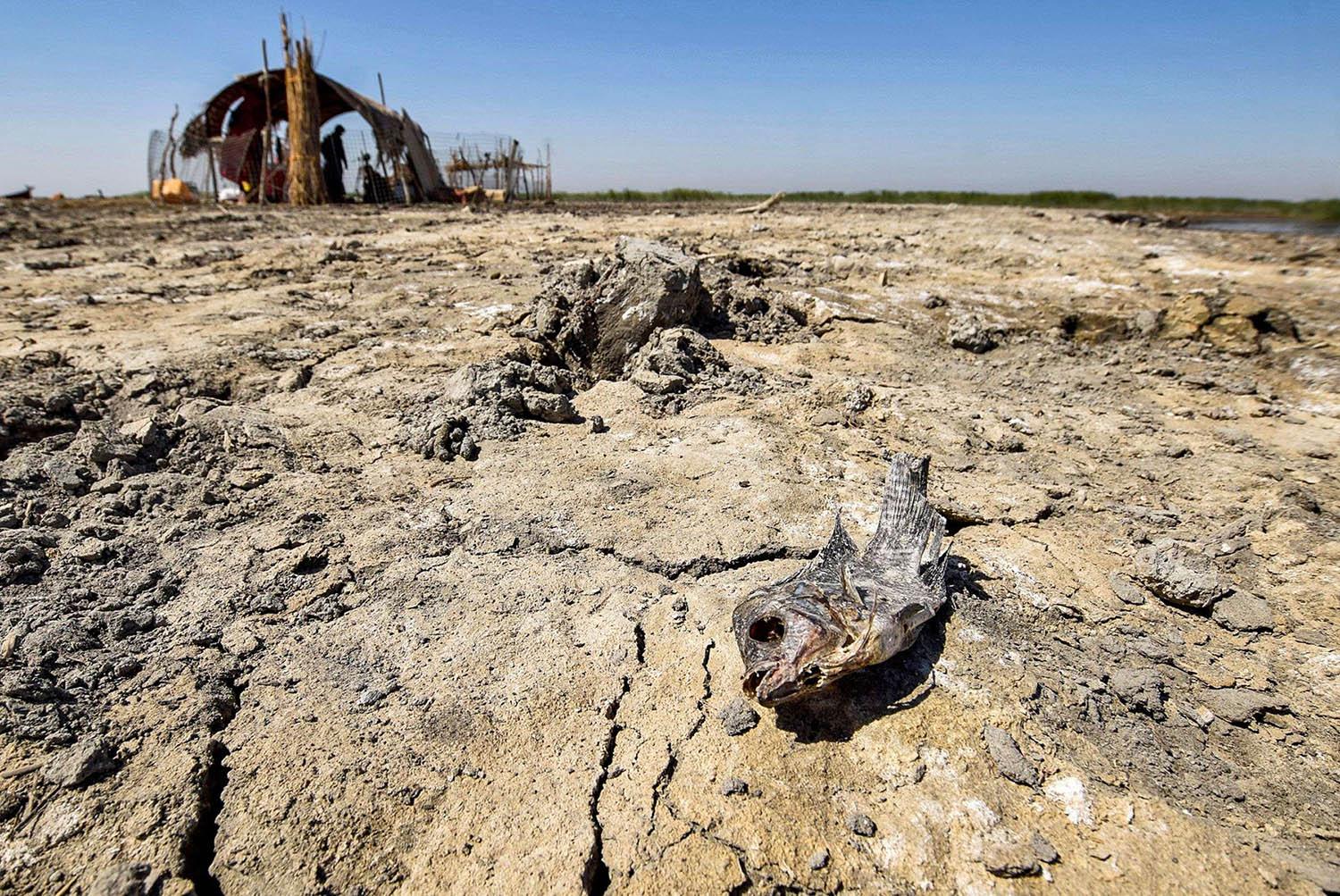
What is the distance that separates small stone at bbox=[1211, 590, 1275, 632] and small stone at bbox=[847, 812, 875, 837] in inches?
63.4

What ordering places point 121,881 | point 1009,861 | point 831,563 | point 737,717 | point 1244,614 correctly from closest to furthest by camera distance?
point 121,881
point 1009,861
point 737,717
point 831,563
point 1244,614

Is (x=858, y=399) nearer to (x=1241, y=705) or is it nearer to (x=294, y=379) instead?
(x=1241, y=705)

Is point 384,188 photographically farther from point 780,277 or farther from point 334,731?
point 334,731

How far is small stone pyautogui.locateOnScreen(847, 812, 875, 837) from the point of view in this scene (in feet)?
4.94

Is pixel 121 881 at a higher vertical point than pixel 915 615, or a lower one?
lower

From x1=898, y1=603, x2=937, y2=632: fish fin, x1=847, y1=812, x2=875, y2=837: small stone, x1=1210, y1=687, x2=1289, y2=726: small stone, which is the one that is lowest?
x1=847, y1=812, x2=875, y2=837: small stone

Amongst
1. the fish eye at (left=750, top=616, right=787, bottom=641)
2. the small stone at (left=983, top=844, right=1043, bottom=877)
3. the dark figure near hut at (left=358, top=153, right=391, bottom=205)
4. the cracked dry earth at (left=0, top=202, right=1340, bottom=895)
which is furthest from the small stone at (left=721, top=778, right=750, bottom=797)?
the dark figure near hut at (left=358, top=153, right=391, bottom=205)

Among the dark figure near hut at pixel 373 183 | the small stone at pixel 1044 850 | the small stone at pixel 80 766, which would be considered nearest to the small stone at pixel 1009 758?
the small stone at pixel 1044 850

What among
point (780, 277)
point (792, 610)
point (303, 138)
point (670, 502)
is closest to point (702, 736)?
point (792, 610)

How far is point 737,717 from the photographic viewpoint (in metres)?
1.77

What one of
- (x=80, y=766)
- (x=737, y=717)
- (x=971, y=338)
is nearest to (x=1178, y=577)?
(x=737, y=717)

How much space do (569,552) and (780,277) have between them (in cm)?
465

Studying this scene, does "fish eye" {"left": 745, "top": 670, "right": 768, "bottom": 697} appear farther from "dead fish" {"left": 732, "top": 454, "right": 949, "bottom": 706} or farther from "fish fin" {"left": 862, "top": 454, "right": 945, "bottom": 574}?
"fish fin" {"left": 862, "top": 454, "right": 945, "bottom": 574}

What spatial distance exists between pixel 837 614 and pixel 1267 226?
56.2 feet
